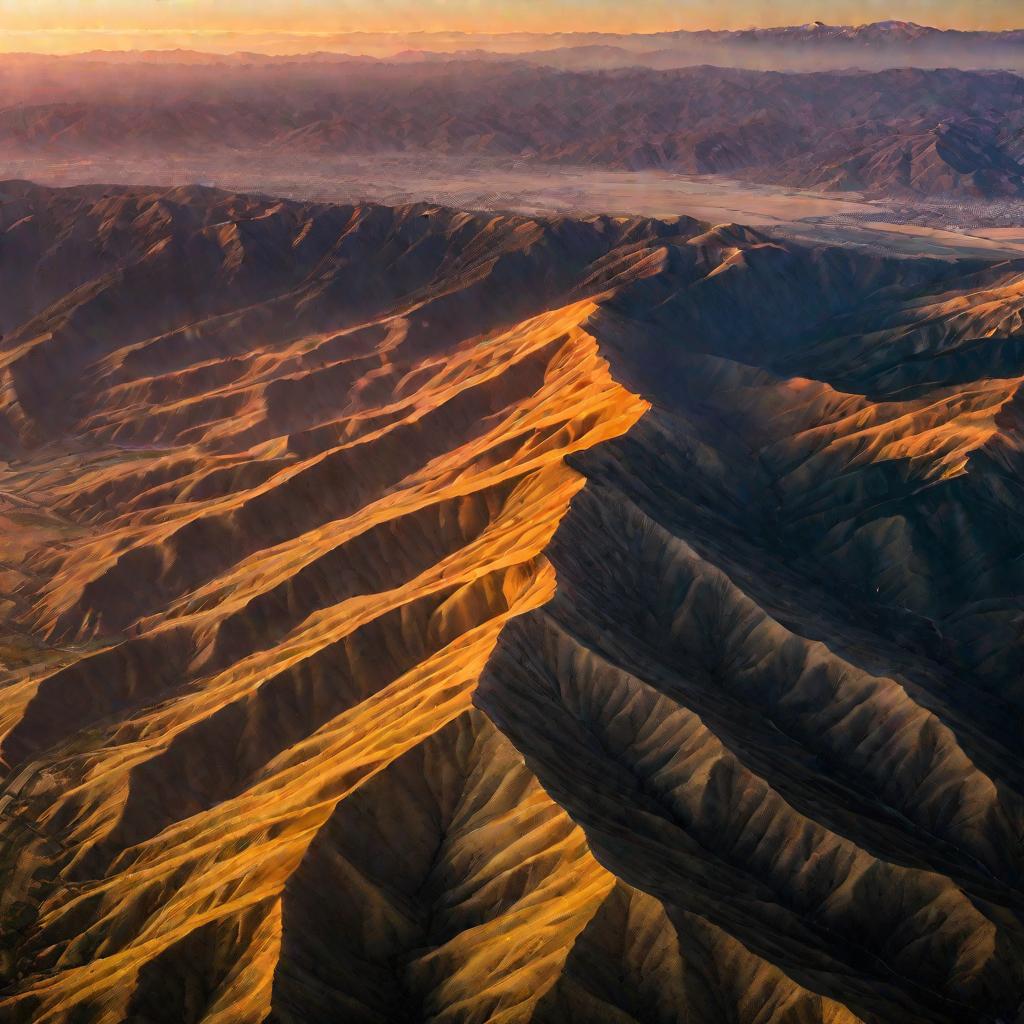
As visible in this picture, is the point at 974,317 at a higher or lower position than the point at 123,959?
higher

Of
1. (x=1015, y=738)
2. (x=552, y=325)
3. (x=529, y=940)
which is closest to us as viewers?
(x=529, y=940)

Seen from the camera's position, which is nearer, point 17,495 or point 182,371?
point 17,495

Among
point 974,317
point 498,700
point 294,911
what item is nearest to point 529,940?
point 294,911

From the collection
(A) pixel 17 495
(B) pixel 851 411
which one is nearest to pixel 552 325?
(B) pixel 851 411

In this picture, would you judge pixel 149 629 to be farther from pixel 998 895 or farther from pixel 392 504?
pixel 998 895

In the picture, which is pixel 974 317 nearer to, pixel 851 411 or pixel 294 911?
pixel 851 411

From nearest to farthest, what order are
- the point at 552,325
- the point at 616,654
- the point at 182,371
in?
the point at 616,654
the point at 552,325
the point at 182,371

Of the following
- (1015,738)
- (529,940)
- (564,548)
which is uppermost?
(564,548)
